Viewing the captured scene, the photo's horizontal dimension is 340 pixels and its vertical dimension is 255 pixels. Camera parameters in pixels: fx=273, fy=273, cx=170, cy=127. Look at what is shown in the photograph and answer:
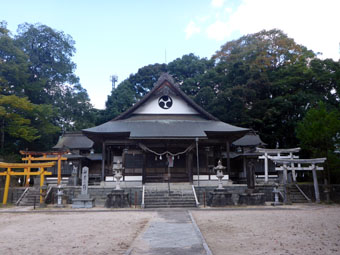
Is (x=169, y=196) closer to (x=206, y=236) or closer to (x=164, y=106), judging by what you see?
(x=206, y=236)

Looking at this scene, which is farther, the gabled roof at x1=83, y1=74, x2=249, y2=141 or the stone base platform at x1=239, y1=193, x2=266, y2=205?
the gabled roof at x1=83, y1=74, x2=249, y2=141

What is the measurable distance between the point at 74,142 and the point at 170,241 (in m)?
26.0

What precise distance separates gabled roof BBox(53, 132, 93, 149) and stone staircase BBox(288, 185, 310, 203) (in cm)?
2032

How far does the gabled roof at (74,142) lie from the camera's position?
2969 cm

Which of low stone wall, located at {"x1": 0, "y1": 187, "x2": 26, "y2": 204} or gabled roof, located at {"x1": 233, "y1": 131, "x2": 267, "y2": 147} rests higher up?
gabled roof, located at {"x1": 233, "y1": 131, "x2": 267, "y2": 147}

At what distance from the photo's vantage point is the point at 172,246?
21.2 feet

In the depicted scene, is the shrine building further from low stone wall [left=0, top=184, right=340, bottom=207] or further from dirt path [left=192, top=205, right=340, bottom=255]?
dirt path [left=192, top=205, right=340, bottom=255]

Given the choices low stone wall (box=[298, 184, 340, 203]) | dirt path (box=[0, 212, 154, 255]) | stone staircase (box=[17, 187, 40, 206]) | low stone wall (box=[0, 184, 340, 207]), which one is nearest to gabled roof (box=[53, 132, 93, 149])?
stone staircase (box=[17, 187, 40, 206])

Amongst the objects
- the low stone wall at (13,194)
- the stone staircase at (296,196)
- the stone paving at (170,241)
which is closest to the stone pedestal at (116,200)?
the stone paving at (170,241)

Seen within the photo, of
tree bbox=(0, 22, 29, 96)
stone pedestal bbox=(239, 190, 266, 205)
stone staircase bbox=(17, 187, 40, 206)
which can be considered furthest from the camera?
tree bbox=(0, 22, 29, 96)

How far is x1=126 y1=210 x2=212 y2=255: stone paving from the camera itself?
6043 millimetres

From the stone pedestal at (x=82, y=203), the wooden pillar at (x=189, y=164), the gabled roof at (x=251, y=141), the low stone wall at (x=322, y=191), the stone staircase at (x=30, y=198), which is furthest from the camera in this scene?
the gabled roof at (x=251, y=141)

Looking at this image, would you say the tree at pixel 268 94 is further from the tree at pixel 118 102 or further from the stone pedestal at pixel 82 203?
the stone pedestal at pixel 82 203

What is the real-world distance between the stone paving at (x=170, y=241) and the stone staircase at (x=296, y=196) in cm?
1174
